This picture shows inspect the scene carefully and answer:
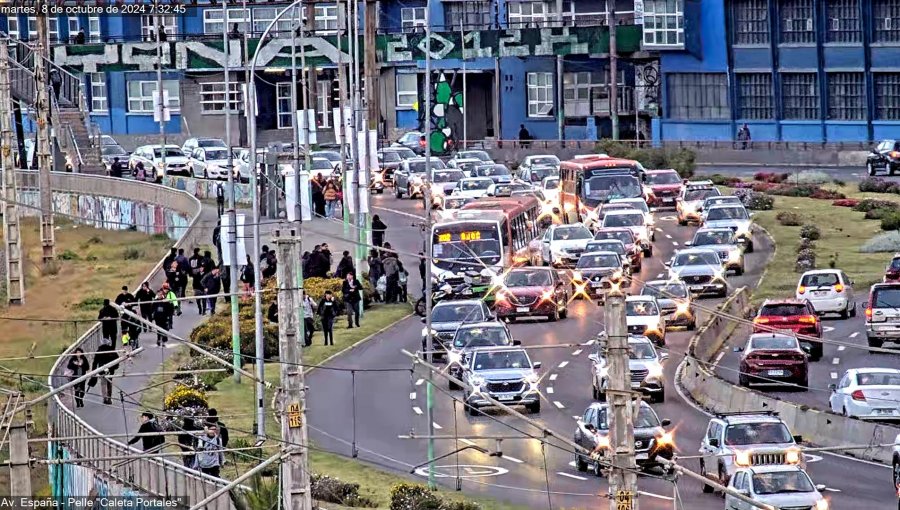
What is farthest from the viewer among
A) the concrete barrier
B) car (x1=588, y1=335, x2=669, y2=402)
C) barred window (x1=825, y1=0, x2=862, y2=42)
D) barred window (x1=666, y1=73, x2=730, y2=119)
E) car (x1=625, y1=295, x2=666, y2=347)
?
barred window (x1=666, y1=73, x2=730, y2=119)

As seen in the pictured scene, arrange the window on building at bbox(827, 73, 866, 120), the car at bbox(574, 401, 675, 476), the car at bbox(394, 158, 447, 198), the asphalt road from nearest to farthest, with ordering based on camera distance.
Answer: the asphalt road → the car at bbox(574, 401, 675, 476) → the car at bbox(394, 158, 447, 198) → the window on building at bbox(827, 73, 866, 120)

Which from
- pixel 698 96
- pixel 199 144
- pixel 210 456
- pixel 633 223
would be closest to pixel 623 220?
pixel 633 223

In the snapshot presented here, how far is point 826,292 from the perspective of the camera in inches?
2160

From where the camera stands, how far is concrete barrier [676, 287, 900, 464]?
38.3 m

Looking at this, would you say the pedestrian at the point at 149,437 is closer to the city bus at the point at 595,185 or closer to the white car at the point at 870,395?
the white car at the point at 870,395

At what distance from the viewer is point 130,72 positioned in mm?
119875

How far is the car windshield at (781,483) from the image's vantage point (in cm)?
3203

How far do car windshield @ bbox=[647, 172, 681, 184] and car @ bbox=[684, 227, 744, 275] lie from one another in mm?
14913

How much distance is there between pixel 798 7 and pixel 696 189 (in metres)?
27.2

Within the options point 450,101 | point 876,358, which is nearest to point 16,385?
point 450,101

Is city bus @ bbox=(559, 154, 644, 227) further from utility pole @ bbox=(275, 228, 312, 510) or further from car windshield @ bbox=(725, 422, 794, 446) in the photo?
utility pole @ bbox=(275, 228, 312, 510)

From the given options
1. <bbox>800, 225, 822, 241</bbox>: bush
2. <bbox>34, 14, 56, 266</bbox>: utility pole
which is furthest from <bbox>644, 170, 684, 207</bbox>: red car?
<bbox>34, 14, 56, 266</bbox>: utility pole

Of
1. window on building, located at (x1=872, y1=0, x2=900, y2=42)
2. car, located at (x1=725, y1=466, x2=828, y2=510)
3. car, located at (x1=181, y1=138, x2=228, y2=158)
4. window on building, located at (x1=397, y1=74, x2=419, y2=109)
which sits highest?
window on building, located at (x1=872, y1=0, x2=900, y2=42)

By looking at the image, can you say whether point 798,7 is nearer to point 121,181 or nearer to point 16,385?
point 121,181
